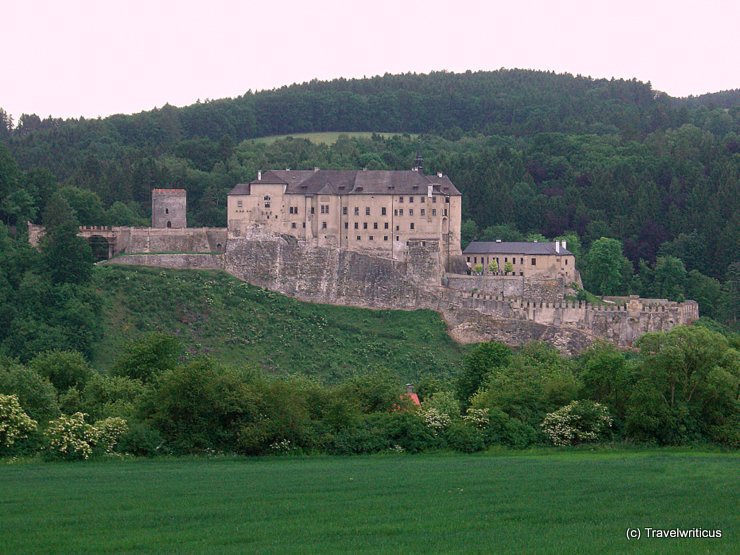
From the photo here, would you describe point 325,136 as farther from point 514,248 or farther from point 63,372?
point 63,372

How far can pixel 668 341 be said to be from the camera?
53.4 m

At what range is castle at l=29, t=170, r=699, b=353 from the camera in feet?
282

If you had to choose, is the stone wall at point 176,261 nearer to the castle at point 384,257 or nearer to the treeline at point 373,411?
the castle at point 384,257

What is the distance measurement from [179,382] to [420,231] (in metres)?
41.2

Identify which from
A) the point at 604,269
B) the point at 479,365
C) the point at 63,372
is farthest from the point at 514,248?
the point at 63,372

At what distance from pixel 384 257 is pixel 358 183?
5.30m

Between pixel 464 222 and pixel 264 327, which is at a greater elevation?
pixel 464 222

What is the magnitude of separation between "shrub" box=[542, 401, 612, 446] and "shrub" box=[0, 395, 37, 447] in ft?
58.5

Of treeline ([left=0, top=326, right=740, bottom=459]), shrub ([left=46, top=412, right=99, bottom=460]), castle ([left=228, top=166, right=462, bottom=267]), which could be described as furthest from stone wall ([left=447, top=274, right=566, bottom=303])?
shrub ([left=46, top=412, right=99, bottom=460])

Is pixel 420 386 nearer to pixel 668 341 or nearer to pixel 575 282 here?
pixel 668 341

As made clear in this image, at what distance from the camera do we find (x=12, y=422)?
4603cm

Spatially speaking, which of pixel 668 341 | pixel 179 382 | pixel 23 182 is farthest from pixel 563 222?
pixel 179 382

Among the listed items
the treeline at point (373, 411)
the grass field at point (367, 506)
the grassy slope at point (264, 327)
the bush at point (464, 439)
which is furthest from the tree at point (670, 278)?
the grass field at point (367, 506)

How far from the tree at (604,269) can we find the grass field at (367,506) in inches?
2230
